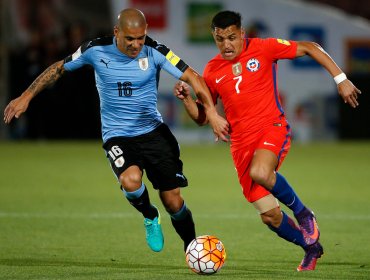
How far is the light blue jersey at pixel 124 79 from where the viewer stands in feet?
26.2

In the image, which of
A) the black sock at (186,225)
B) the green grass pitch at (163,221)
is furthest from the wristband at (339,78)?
the black sock at (186,225)

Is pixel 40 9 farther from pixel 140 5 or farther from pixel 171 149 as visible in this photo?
pixel 171 149

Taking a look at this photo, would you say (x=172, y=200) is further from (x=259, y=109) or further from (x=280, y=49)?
(x=280, y=49)

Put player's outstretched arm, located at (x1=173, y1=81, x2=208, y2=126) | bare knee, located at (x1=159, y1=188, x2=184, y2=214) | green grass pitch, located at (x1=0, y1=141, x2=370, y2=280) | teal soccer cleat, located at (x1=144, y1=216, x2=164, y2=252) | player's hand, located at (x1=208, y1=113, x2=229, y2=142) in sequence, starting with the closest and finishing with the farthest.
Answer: player's hand, located at (x1=208, y1=113, x2=229, y2=142)
green grass pitch, located at (x1=0, y1=141, x2=370, y2=280)
player's outstretched arm, located at (x1=173, y1=81, x2=208, y2=126)
teal soccer cleat, located at (x1=144, y1=216, x2=164, y2=252)
bare knee, located at (x1=159, y1=188, x2=184, y2=214)

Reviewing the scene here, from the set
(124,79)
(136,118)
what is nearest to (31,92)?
(124,79)

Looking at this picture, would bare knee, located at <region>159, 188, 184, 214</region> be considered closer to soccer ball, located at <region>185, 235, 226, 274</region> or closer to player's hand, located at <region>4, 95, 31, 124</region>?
soccer ball, located at <region>185, 235, 226, 274</region>

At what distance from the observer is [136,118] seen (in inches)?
320

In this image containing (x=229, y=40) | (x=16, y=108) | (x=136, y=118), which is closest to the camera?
(x=16, y=108)

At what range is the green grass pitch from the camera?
7.57m

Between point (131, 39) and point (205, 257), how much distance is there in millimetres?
1816

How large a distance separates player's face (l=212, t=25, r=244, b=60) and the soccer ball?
1.54m

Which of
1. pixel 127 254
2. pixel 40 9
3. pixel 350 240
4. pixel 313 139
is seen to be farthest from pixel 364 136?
pixel 127 254

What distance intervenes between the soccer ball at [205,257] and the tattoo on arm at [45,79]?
71.1 inches

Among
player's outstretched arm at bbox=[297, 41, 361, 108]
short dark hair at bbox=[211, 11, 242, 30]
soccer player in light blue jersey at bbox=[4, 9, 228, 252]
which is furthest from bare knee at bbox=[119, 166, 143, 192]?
player's outstretched arm at bbox=[297, 41, 361, 108]
